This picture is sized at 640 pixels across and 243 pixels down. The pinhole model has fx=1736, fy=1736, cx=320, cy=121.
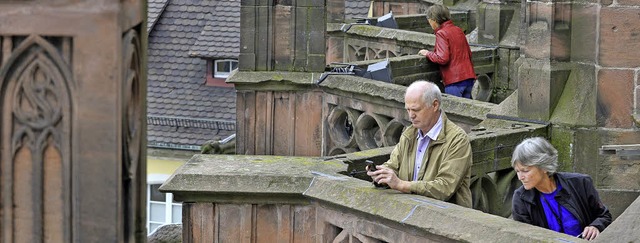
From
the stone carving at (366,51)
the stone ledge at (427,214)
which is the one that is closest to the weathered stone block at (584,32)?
the stone ledge at (427,214)

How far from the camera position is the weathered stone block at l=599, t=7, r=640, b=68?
32.1 ft

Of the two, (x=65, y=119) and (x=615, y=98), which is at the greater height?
(x=65, y=119)

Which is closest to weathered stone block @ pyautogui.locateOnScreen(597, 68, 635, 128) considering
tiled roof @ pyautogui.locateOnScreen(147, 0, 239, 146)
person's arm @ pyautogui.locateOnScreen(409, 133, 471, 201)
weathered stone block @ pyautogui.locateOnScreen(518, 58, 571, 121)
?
weathered stone block @ pyautogui.locateOnScreen(518, 58, 571, 121)

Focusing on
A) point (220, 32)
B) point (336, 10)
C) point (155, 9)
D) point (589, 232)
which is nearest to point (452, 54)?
point (589, 232)

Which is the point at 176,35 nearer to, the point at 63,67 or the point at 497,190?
the point at 497,190

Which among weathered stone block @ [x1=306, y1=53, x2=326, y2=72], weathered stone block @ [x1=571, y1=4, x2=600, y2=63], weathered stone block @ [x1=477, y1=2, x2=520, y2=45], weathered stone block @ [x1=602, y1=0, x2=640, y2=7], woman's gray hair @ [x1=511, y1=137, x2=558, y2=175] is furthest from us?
weathered stone block @ [x1=477, y1=2, x2=520, y2=45]

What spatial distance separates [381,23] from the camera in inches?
698

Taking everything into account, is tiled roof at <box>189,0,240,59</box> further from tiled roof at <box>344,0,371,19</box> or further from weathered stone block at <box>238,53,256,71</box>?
weathered stone block at <box>238,53,256,71</box>

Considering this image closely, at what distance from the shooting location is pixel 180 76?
114ft

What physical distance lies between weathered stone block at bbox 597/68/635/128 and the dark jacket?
261 centimetres

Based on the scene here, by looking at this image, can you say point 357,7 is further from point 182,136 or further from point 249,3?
point 249,3

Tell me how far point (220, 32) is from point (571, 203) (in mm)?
26793

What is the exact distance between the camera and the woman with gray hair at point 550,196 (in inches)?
282

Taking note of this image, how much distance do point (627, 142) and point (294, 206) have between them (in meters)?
2.61
